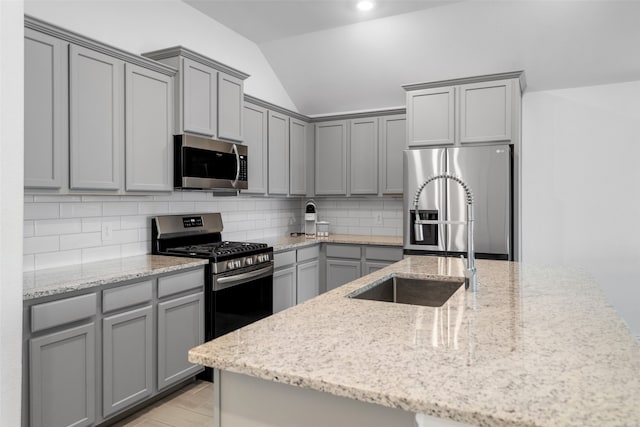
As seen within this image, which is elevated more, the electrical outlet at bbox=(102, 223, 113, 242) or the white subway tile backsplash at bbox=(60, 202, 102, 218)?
the white subway tile backsplash at bbox=(60, 202, 102, 218)

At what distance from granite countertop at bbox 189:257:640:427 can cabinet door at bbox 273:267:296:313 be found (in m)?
2.39

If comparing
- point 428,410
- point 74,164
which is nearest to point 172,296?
point 74,164

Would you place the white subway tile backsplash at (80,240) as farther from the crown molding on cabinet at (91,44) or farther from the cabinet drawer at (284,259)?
the cabinet drawer at (284,259)

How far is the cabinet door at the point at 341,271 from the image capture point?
15.5 ft

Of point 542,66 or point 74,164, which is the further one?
point 542,66

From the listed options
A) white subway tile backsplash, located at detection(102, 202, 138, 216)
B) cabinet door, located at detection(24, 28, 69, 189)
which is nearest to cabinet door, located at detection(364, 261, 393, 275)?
white subway tile backsplash, located at detection(102, 202, 138, 216)

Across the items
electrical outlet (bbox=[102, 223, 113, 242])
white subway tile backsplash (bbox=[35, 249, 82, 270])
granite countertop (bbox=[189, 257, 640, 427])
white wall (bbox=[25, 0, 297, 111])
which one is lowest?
granite countertop (bbox=[189, 257, 640, 427])

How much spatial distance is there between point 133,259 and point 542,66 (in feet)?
13.0

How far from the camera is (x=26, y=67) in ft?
7.68

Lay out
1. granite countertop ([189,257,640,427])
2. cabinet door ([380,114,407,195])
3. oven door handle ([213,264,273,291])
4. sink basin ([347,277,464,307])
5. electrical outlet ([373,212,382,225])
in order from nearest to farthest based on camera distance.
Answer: granite countertop ([189,257,640,427]) → sink basin ([347,277,464,307]) → oven door handle ([213,264,273,291]) → cabinet door ([380,114,407,195]) → electrical outlet ([373,212,382,225])

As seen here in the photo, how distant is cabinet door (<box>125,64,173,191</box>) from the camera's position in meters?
2.96

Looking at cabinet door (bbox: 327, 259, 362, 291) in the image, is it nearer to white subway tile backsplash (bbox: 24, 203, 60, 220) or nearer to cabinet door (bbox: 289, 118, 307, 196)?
cabinet door (bbox: 289, 118, 307, 196)

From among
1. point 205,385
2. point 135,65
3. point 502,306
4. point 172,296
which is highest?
point 135,65

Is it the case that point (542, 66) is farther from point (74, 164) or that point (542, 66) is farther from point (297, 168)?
point (74, 164)
